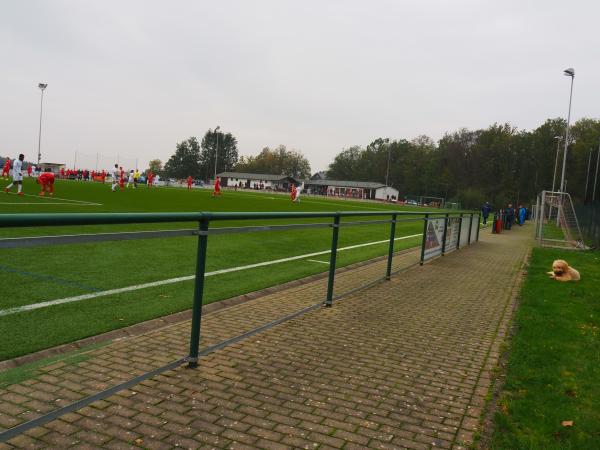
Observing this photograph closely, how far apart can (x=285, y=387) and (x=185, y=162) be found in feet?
464

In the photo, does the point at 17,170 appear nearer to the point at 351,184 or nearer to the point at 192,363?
the point at 192,363

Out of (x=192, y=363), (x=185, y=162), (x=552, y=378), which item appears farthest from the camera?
(x=185, y=162)

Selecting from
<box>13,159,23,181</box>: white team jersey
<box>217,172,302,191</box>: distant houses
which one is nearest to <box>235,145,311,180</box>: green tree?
<box>217,172,302,191</box>: distant houses

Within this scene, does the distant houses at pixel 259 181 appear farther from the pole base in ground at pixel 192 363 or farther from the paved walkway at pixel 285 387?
the pole base in ground at pixel 192 363

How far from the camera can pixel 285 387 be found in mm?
3908

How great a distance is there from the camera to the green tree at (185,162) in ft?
459

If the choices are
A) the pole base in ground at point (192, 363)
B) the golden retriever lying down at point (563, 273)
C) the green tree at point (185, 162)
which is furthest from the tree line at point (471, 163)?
the pole base in ground at point (192, 363)

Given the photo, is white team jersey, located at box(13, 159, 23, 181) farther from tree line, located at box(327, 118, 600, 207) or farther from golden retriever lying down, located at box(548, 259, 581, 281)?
tree line, located at box(327, 118, 600, 207)

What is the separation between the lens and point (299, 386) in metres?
3.95

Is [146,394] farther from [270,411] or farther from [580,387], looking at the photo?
[580,387]

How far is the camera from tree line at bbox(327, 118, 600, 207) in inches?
3423

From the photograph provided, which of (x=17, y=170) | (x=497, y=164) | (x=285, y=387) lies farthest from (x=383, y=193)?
(x=285, y=387)

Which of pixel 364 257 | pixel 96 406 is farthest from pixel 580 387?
pixel 364 257

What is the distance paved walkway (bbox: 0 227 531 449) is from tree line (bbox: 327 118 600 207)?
271 ft
